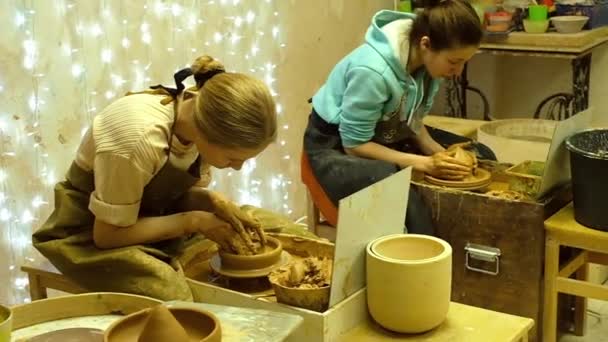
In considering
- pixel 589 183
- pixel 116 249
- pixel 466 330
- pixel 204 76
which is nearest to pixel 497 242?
pixel 589 183

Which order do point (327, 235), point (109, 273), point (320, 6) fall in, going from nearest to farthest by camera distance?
point (109, 273)
point (327, 235)
point (320, 6)

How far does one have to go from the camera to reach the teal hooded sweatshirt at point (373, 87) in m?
2.66

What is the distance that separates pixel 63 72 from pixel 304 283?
Result: 4.19ft

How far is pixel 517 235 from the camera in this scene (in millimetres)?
2486

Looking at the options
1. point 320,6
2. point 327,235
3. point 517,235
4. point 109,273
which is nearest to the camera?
point 109,273

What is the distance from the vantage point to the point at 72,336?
4.96 feet

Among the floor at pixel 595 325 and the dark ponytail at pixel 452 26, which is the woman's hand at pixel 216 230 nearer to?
the floor at pixel 595 325

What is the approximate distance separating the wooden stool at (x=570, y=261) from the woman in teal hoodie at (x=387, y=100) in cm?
36

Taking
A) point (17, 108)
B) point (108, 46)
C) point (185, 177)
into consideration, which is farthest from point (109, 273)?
point (108, 46)

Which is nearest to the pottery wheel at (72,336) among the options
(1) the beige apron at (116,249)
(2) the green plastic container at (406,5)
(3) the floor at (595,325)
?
(1) the beige apron at (116,249)

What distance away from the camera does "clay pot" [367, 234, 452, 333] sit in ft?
5.45

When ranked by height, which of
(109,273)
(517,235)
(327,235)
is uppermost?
(109,273)

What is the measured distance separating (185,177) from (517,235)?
1056 mm

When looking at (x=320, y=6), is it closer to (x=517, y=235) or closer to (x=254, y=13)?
(x=254, y=13)
